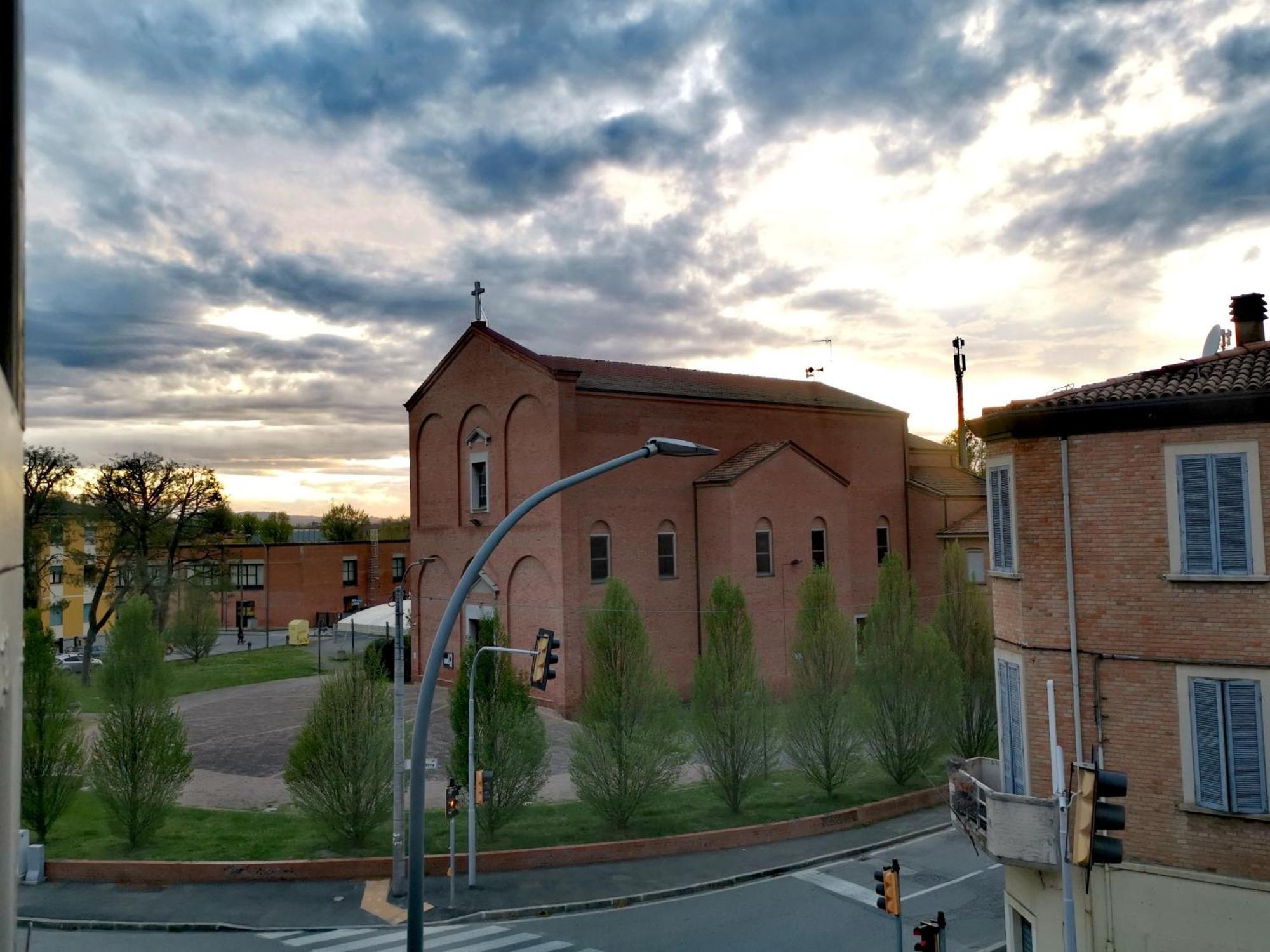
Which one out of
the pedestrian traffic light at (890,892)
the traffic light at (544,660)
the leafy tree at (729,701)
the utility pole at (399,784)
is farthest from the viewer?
the leafy tree at (729,701)

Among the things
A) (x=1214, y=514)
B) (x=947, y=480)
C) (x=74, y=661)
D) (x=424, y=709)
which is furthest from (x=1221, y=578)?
(x=74, y=661)

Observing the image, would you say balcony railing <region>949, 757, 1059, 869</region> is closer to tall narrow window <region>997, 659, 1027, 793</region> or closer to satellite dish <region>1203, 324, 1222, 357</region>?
tall narrow window <region>997, 659, 1027, 793</region>

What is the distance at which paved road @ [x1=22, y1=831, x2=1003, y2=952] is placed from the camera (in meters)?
15.6

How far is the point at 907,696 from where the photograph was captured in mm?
24578

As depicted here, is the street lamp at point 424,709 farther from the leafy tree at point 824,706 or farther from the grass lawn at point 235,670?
the grass lawn at point 235,670

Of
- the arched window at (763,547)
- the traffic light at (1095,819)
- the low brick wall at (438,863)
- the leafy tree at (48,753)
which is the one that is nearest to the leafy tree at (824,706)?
the low brick wall at (438,863)

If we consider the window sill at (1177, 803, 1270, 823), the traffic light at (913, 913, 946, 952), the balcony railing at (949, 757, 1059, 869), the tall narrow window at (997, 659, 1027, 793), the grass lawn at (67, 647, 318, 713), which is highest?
the tall narrow window at (997, 659, 1027, 793)

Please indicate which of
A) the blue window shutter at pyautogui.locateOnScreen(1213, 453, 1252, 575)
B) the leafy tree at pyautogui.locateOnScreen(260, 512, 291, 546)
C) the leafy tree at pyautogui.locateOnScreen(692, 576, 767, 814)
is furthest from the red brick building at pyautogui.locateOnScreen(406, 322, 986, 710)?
the leafy tree at pyautogui.locateOnScreen(260, 512, 291, 546)

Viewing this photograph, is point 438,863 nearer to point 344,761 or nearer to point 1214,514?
point 344,761

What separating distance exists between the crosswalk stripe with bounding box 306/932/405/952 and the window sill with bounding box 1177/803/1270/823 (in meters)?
12.7

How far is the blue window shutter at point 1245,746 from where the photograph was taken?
1077 centimetres

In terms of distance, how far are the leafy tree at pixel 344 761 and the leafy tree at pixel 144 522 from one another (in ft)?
104

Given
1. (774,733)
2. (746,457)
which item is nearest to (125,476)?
(746,457)

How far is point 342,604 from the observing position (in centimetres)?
7025
